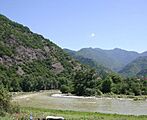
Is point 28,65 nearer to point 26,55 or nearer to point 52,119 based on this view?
point 26,55

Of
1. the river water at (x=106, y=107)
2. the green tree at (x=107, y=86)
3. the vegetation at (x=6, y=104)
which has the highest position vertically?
the green tree at (x=107, y=86)

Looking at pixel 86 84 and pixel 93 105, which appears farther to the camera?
pixel 86 84

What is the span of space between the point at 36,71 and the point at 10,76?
2824 cm

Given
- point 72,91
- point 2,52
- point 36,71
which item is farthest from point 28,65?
point 72,91

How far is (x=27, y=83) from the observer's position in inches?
5876

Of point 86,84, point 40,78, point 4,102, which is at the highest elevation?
point 40,78

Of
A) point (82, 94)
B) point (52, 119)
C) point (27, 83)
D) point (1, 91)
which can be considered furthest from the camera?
point (27, 83)

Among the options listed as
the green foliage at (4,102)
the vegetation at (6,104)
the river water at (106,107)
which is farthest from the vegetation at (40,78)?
the green foliage at (4,102)

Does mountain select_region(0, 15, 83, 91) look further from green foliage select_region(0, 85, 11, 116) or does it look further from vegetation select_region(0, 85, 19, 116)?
green foliage select_region(0, 85, 11, 116)

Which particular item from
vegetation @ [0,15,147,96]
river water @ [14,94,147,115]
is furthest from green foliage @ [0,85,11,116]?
vegetation @ [0,15,147,96]

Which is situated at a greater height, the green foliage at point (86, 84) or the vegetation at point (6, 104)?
the green foliage at point (86, 84)

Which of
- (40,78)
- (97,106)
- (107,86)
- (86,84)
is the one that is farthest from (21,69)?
(97,106)

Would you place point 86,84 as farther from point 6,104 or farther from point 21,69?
point 6,104

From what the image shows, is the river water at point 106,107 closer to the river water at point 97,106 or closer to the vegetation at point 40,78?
the river water at point 97,106
